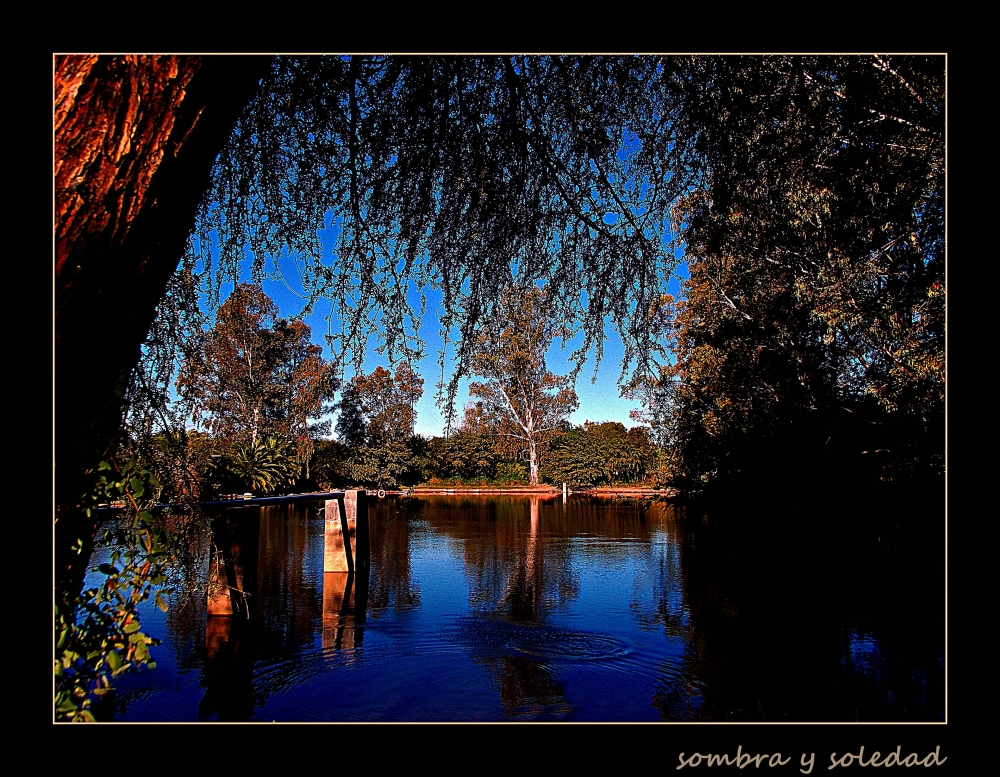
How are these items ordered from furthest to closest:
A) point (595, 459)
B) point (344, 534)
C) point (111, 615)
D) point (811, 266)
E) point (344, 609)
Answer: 1. point (595, 459)
2. point (344, 534)
3. point (344, 609)
4. point (811, 266)
5. point (111, 615)

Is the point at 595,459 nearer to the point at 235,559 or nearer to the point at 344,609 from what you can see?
the point at 344,609

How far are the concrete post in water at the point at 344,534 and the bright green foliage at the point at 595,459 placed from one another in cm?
2596

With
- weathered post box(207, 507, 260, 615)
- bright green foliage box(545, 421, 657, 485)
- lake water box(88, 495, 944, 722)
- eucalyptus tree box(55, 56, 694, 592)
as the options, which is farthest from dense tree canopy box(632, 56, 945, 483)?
bright green foliage box(545, 421, 657, 485)

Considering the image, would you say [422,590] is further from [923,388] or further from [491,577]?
[923,388]

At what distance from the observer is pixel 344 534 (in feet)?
38.8

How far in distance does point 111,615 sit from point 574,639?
7.24m

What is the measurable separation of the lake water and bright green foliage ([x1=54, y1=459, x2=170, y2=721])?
0.19m

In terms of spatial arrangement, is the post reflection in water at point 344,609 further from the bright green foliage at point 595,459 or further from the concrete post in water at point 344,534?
the bright green foliage at point 595,459

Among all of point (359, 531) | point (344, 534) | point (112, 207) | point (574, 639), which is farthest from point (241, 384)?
point (359, 531)

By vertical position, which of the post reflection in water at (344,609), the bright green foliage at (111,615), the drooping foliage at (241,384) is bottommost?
the post reflection in water at (344,609)

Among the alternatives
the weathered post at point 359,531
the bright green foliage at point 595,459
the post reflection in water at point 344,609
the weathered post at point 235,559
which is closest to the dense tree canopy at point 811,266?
the post reflection in water at point 344,609

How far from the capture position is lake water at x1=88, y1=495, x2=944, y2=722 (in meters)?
6.22

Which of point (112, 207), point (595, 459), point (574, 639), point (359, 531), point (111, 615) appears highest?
point (112, 207)

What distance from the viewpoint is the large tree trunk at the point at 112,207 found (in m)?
1.09
